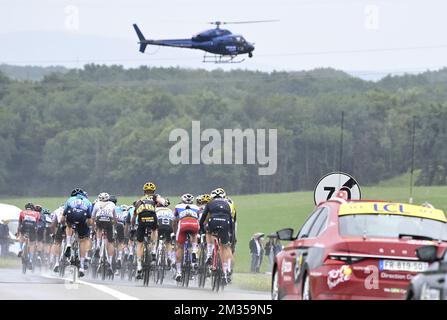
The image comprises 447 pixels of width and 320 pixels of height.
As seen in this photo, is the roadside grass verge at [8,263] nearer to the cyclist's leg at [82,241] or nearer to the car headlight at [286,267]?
the cyclist's leg at [82,241]

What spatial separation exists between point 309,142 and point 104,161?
79.9 ft

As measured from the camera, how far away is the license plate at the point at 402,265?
14086 millimetres

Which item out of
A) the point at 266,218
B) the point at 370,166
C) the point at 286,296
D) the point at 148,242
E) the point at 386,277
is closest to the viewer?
the point at 386,277

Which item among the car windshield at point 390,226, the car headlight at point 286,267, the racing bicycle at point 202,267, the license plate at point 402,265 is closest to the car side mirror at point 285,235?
the car headlight at point 286,267

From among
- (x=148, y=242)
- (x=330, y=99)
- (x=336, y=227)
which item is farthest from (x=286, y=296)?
(x=330, y=99)

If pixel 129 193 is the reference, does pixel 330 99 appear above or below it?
above

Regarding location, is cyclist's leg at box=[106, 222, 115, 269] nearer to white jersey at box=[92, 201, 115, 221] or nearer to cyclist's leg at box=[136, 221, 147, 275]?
white jersey at box=[92, 201, 115, 221]

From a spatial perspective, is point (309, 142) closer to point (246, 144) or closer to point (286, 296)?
point (246, 144)

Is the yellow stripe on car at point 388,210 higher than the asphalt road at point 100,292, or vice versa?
the yellow stripe on car at point 388,210

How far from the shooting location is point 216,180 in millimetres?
168375

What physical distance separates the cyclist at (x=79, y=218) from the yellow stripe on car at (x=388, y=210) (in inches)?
432

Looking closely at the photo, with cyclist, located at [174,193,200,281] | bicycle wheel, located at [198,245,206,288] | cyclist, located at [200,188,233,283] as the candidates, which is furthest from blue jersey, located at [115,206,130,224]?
cyclist, located at [200,188,233,283]

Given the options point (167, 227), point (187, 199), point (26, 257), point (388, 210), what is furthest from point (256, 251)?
point (388, 210)

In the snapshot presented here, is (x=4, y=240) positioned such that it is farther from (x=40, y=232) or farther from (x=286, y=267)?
(x=286, y=267)
